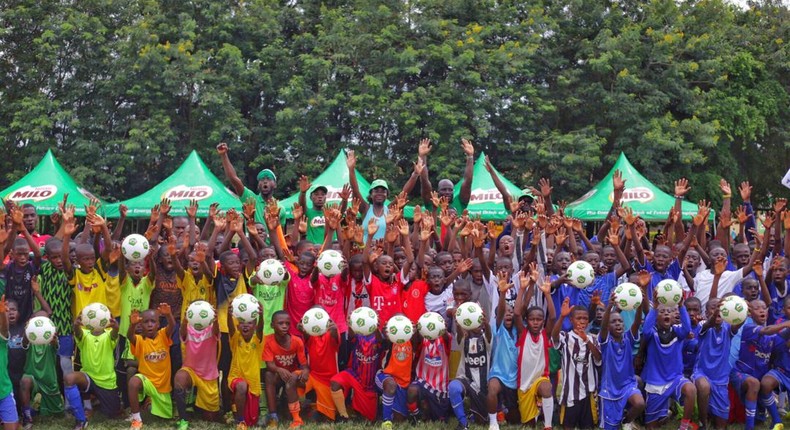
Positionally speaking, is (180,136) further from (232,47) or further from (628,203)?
(628,203)

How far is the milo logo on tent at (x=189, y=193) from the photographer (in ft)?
54.1

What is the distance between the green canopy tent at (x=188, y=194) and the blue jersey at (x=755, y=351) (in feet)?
37.3

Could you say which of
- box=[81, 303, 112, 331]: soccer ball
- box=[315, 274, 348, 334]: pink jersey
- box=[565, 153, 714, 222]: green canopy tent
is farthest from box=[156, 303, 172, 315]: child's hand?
box=[565, 153, 714, 222]: green canopy tent

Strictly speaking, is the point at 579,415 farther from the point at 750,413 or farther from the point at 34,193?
the point at 34,193

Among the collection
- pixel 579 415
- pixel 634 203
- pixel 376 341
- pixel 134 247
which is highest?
pixel 634 203

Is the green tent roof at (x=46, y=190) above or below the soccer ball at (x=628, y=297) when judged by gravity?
above

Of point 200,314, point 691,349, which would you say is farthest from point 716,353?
point 200,314

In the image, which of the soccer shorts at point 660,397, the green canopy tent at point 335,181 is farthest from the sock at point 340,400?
the green canopy tent at point 335,181

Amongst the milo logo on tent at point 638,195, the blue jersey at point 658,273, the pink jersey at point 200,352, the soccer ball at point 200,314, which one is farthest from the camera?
the milo logo on tent at point 638,195

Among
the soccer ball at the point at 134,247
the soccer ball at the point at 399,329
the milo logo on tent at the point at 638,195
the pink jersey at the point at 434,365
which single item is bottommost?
the pink jersey at the point at 434,365

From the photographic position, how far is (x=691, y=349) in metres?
7.36

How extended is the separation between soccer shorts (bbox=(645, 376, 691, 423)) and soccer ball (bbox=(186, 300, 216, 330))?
405 cm

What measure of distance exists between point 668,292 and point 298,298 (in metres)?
3.48

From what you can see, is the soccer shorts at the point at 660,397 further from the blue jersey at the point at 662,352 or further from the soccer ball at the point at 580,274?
the soccer ball at the point at 580,274
